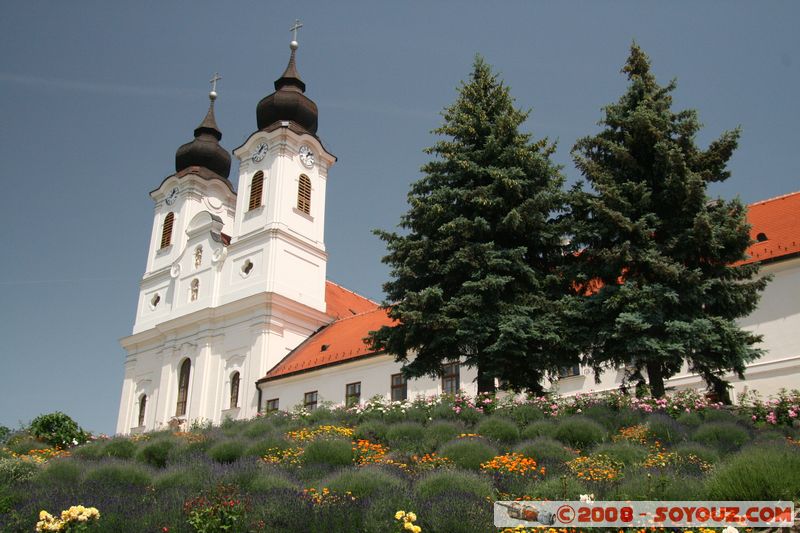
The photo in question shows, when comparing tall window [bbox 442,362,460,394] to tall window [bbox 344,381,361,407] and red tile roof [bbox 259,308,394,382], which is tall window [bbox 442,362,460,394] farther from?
tall window [bbox 344,381,361,407]

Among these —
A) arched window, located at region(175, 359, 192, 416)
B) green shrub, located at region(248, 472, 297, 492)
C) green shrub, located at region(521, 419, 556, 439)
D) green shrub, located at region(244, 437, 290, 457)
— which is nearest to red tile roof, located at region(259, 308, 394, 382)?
arched window, located at region(175, 359, 192, 416)

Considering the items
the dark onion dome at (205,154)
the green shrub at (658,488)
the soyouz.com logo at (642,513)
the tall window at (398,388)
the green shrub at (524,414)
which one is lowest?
the soyouz.com logo at (642,513)

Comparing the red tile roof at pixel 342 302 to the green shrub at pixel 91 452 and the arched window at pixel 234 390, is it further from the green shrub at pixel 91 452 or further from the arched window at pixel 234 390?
the green shrub at pixel 91 452

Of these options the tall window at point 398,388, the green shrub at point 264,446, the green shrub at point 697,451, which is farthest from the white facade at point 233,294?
the green shrub at point 697,451

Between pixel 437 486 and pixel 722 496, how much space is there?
3.29 meters

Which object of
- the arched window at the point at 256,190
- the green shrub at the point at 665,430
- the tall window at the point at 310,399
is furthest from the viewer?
the arched window at the point at 256,190

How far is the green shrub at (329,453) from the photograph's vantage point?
1172cm

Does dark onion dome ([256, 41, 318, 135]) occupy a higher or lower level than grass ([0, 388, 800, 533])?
higher

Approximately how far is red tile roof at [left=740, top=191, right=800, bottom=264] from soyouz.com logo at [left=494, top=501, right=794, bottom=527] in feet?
43.9

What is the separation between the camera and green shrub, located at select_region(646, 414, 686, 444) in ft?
39.3

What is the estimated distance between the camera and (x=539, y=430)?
42.6ft

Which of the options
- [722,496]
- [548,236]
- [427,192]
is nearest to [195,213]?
[427,192]

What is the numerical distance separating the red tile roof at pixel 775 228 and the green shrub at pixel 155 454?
1522cm

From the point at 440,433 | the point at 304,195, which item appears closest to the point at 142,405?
the point at 304,195
